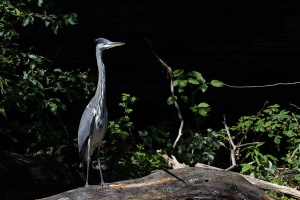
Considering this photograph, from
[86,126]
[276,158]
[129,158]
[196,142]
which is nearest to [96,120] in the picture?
[86,126]

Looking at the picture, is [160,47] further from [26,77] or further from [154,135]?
[26,77]

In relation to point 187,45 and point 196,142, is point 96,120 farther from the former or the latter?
point 187,45

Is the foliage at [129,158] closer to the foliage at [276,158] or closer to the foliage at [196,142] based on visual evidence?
the foliage at [196,142]

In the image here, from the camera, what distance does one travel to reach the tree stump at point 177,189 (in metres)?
4.89

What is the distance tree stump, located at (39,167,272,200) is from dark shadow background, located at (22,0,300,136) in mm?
2916

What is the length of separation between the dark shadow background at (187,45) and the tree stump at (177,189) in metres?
2.92

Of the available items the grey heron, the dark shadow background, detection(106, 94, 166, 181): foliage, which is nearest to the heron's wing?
the grey heron

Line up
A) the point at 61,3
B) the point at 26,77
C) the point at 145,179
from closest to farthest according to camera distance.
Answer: the point at 145,179 → the point at 26,77 → the point at 61,3

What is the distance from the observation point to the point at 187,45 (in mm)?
7875

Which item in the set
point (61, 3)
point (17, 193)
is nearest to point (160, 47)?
point (61, 3)

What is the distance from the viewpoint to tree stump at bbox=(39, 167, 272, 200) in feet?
16.0

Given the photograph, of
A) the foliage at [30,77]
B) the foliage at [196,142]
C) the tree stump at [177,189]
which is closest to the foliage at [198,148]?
the foliage at [196,142]

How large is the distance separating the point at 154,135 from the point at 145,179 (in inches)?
67.6

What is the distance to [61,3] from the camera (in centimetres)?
771
